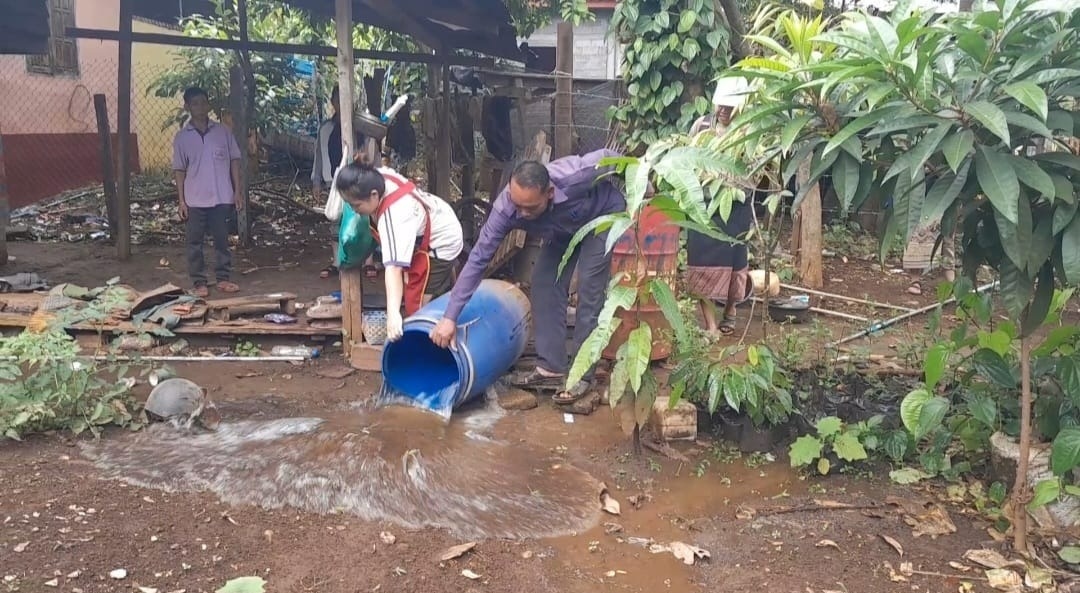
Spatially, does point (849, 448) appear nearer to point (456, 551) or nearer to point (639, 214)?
point (639, 214)

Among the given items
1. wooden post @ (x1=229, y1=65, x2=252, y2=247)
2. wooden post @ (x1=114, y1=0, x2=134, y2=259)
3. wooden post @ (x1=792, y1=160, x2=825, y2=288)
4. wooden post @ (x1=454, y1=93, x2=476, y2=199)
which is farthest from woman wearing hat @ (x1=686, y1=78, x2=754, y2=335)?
wooden post @ (x1=114, y1=0, x2=134, y2=259)

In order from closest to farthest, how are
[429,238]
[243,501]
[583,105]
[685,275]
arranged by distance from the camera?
1. [243,501]
2. [429,238]
3. [685,275]
4. [583,105]

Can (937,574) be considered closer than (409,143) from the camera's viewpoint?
Yes

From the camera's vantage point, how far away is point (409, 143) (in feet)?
32.4

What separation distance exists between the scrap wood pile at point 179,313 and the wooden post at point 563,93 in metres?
2.49

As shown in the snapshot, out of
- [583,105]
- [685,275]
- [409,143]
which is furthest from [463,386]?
[409,143]

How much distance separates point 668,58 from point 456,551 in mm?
4299

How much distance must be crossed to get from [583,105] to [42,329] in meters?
5.10

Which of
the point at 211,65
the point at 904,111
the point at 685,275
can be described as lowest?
the point at 685,275

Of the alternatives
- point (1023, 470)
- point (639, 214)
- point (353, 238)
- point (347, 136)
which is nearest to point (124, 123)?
point (347, 136)

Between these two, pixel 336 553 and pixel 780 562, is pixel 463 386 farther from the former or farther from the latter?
pixel 780 562

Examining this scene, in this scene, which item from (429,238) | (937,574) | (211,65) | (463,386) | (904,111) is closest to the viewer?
(904,111)

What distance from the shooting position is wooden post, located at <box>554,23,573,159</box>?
6832 mm

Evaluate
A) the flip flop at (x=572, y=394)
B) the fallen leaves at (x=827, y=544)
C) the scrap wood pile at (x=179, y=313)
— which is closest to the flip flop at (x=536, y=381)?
the flip flop at (x=572, y=394)
